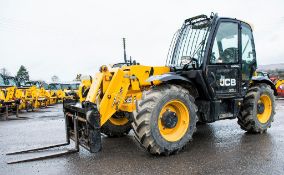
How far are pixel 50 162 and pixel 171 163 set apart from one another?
6.92ft

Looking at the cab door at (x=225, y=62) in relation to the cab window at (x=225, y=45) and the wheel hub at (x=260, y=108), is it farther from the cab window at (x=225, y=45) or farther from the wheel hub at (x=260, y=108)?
the wheel hub at (x=260, y=108)

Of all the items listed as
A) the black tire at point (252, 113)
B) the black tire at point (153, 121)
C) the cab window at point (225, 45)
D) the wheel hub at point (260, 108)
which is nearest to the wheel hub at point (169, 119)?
the black tire at point (153, 121)

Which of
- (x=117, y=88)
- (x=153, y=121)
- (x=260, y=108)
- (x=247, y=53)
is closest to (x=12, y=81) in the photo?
(x=117, y=88)

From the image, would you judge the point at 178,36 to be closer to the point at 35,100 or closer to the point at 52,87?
the point at 35,100

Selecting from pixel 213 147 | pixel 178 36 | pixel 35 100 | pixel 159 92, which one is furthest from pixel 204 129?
pixel 35 100

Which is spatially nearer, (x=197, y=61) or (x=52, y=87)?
(x=197, y=61)

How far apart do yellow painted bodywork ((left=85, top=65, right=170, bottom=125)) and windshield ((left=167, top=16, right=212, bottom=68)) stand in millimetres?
830

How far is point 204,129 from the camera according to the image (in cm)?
826

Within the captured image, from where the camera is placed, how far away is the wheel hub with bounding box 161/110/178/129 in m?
5.59

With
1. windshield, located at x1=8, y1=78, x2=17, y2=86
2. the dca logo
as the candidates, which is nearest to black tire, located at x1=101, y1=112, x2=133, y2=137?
the dca logo

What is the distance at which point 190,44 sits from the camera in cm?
687

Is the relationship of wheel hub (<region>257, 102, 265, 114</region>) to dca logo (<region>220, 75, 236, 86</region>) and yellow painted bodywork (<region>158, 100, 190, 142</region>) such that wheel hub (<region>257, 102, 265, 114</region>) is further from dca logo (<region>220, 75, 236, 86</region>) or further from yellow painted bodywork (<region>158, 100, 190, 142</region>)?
yellow painted bodywork (<region>158, 100, 190, 142</region>)

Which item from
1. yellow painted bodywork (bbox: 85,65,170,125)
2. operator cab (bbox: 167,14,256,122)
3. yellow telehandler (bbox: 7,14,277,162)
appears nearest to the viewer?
yellow telehandler (bbox: 7,14,277,162)

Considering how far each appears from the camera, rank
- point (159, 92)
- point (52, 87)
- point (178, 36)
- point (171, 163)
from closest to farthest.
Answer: point (171, 163) → point (159, 92) → point (178, 36) → point (52, 87)
